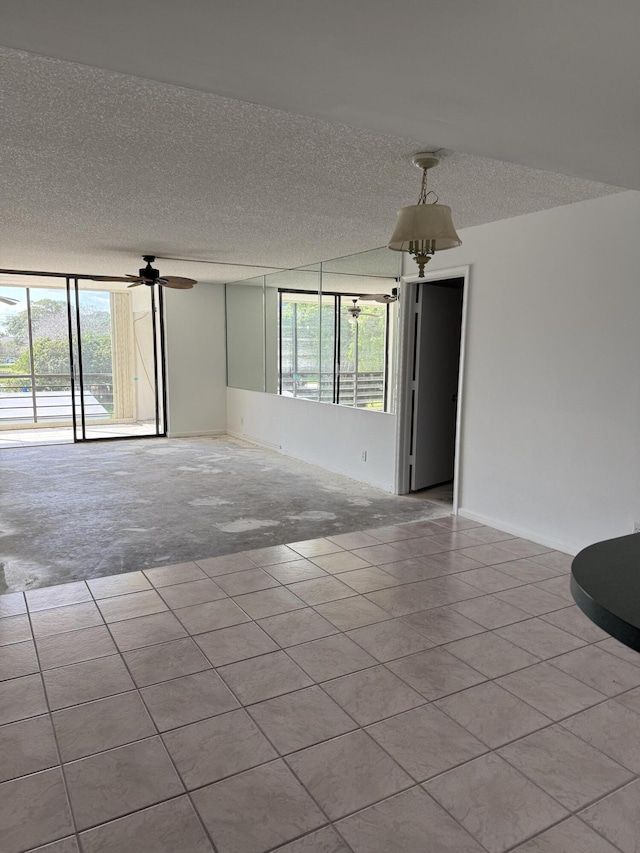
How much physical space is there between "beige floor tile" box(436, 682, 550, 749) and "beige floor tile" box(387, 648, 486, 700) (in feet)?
0.16

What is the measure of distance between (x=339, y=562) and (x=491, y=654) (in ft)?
4.21

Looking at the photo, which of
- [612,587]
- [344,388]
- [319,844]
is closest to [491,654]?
[319,844]

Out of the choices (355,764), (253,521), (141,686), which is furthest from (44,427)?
(355,764)

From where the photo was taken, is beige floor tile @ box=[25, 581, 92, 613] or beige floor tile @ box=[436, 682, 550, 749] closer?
beige floor tile @ box=[436, 682, 550, 749]

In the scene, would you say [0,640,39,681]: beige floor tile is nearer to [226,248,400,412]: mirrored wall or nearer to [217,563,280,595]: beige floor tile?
[217,563,280,595]: beige floor tile

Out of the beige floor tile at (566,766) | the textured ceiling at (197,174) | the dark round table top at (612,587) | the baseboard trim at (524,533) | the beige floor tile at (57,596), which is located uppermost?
the textured ceiling at (197,174)

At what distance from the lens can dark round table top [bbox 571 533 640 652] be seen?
951mm

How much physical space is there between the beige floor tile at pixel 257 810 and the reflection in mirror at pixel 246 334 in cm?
638

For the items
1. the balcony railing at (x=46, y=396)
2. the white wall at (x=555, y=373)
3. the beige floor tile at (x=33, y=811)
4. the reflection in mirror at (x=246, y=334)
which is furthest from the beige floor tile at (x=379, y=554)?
the balcony railing at (x=46, y=396)

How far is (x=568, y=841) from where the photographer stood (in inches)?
63.3

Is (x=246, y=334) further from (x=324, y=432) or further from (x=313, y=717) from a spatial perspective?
(x=313, y=717)

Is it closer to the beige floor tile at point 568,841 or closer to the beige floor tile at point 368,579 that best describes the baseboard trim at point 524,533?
the beige floor tile at point 368,579

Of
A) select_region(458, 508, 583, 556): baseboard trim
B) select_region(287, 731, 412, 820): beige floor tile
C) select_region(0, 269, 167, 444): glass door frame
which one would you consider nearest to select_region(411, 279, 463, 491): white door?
select_region(458, 508, 583, 556): baseboard trim

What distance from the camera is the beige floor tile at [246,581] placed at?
3232 mm
